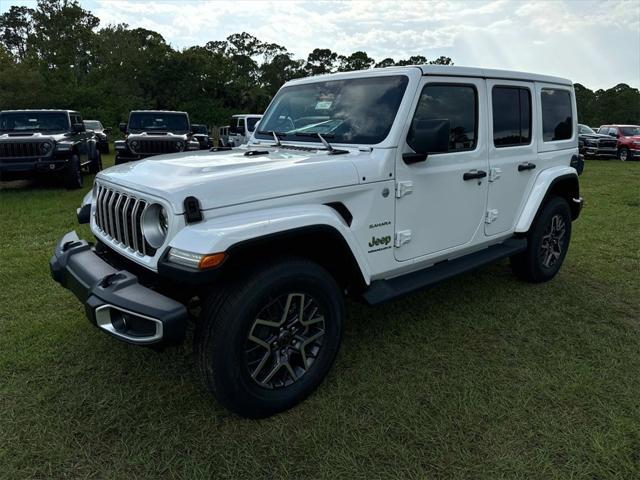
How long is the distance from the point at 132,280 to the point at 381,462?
1552 mm

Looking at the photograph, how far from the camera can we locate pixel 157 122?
1242cm

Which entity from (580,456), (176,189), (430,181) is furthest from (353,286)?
(580,456)

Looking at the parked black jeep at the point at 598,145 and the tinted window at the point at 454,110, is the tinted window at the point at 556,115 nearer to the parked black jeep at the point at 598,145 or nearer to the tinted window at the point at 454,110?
the tinted window at the point at 454,110

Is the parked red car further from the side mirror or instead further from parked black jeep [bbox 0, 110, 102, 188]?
the side mirror

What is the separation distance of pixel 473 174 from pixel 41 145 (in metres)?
9.20

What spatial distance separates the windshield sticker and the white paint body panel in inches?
9.2

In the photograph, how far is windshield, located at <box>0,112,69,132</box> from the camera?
10.2 meters

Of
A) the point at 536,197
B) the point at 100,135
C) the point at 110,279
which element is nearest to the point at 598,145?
the point at 536,197

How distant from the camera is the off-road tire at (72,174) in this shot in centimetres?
971

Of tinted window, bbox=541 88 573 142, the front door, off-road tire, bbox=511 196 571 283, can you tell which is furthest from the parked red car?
the front door

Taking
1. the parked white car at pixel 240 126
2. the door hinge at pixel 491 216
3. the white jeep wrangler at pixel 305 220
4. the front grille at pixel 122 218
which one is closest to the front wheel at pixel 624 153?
the parked white car at pixel 240 126

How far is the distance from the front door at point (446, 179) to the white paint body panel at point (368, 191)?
0.01m

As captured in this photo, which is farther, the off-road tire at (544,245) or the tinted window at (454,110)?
the off-road tire at (544,245)

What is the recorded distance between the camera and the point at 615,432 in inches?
96.6
